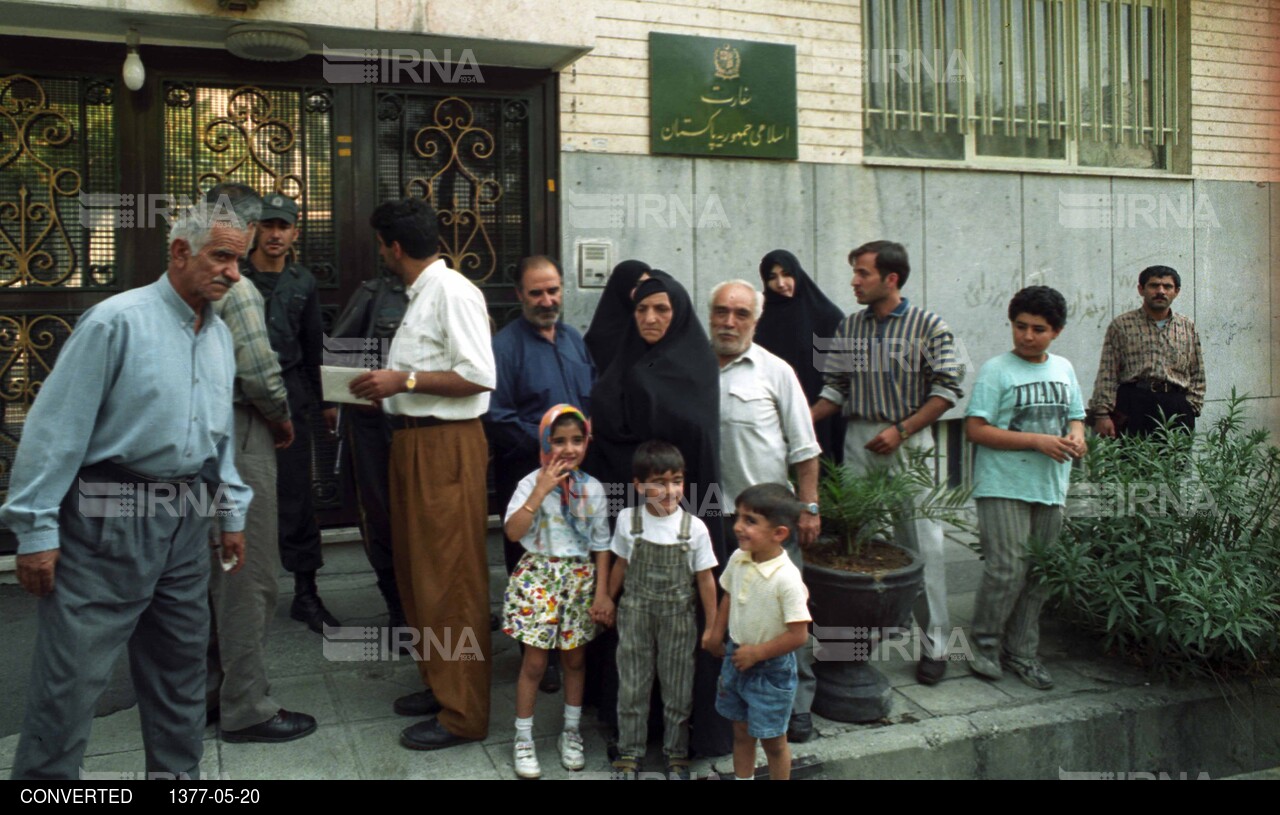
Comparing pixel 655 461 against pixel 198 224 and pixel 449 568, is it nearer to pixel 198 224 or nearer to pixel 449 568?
Result: pixel 449 568

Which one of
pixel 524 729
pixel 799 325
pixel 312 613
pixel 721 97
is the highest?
pixel 721 97

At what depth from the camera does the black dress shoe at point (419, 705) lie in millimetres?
4102

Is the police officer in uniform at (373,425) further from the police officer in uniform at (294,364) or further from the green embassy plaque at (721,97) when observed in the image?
the green embassy plaque at (721,97)

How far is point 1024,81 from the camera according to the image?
324 inches

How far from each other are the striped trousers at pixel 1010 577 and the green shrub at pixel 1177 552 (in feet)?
0.30

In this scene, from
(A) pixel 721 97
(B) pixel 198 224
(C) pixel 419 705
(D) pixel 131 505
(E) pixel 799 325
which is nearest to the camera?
(D) pixel 131 505

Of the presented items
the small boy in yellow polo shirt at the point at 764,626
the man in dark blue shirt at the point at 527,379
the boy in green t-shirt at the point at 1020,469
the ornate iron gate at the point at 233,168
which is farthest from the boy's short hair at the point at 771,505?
the ornate iron gate at the point at 233,168

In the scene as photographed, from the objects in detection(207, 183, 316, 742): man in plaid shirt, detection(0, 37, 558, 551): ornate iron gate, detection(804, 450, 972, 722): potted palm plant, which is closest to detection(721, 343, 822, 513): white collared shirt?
detection(804, 450, 972, 722): potted palm plant

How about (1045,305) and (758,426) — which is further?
(1045,305)

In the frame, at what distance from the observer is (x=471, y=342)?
3.84m

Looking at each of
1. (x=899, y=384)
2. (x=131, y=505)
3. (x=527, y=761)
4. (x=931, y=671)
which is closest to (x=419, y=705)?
(x=527, y=761)

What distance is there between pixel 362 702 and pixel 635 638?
128 centimetres

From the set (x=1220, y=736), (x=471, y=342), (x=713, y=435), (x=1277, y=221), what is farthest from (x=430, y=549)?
(x=1277, y=221)

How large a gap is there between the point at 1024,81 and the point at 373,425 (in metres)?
6.05
